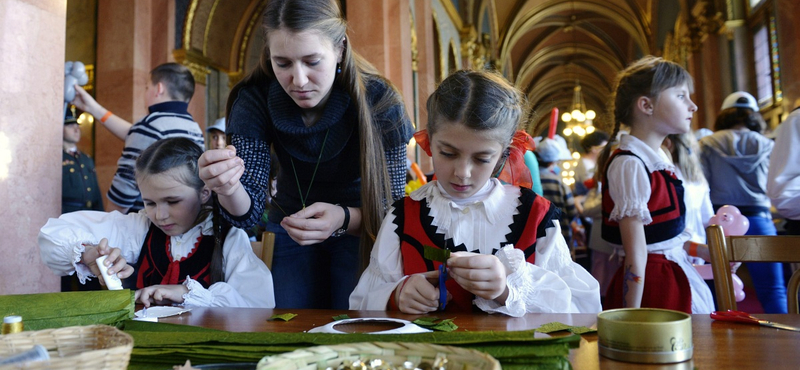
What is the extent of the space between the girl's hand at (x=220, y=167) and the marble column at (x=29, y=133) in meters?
1.68

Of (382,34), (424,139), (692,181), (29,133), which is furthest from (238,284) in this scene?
(382,34)

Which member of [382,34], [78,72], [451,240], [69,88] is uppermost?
[382,34]

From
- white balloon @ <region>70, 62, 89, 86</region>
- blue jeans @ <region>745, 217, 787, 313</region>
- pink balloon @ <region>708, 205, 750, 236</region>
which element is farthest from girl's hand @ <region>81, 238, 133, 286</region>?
blue jeans @ <region>745, 217, 787, 313</region>

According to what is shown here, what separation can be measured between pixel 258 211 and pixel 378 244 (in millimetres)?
427

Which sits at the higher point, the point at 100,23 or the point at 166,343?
the point at 100,23

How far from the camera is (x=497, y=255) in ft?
5.08

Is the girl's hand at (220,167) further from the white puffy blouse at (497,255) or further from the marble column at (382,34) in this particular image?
the marble column at (382,34)

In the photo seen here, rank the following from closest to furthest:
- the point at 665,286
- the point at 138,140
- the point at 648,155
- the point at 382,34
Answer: the point at 665,286
the point at 648,155
the point at 138,140
the point at 382,34

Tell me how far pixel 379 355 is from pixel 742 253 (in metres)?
1.42

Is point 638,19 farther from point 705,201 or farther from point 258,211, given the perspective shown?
point 258,211

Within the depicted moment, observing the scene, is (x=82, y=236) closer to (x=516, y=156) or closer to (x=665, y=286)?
(x=516, y=156)

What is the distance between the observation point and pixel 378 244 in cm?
179

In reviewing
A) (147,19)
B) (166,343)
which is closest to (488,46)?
(147,19)

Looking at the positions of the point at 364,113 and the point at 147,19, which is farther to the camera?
the point at 147,19
